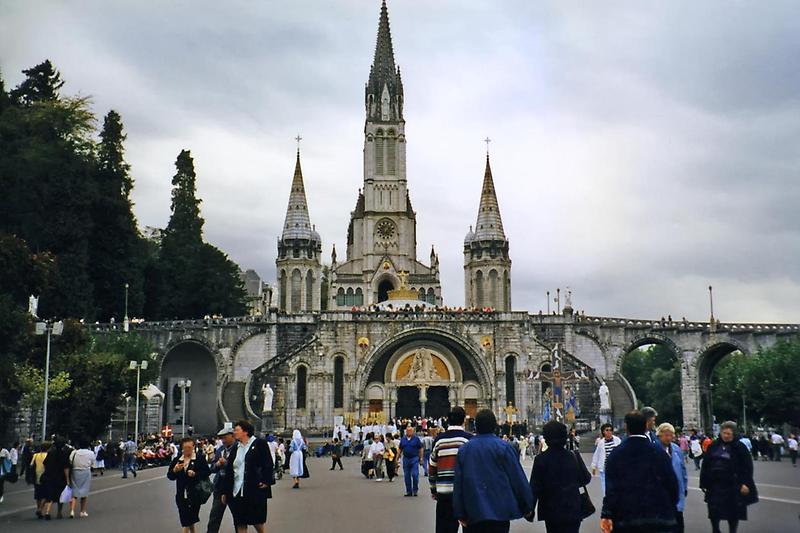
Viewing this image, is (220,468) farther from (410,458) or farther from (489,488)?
(410,458)

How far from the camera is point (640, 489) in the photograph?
7.95 metres

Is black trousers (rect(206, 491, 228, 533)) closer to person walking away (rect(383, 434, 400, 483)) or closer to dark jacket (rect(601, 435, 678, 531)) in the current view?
dark jacket (rect(601, 435, 678, 531))

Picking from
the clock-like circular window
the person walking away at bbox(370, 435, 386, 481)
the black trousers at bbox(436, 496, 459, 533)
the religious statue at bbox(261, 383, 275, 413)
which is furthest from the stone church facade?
the black trousers at bbox(436, 496, 459, 533)

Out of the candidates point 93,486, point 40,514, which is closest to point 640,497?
point 40,514

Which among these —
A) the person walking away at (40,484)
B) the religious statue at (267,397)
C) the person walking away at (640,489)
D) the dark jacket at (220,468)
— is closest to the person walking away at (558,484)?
the person walking away at (640,489)

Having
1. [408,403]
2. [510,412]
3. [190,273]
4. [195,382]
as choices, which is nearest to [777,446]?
[510,412]

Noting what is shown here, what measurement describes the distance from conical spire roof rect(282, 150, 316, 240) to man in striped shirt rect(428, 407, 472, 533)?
68202 millimetres

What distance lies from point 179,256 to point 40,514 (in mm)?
53903

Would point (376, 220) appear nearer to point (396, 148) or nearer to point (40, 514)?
point (396, 148)

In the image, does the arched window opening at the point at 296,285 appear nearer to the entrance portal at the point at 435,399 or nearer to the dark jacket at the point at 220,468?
the entrance portal at the point at 435,399

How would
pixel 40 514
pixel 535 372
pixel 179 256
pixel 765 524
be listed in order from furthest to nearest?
1. pixel 179 256
2. pixel 535 372
3. pixel 40 514
4. pixel 765 524

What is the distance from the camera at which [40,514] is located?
18.2 m

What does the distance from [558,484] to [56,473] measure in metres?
12.2

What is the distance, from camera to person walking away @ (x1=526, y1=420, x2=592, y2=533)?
30.0 feet
